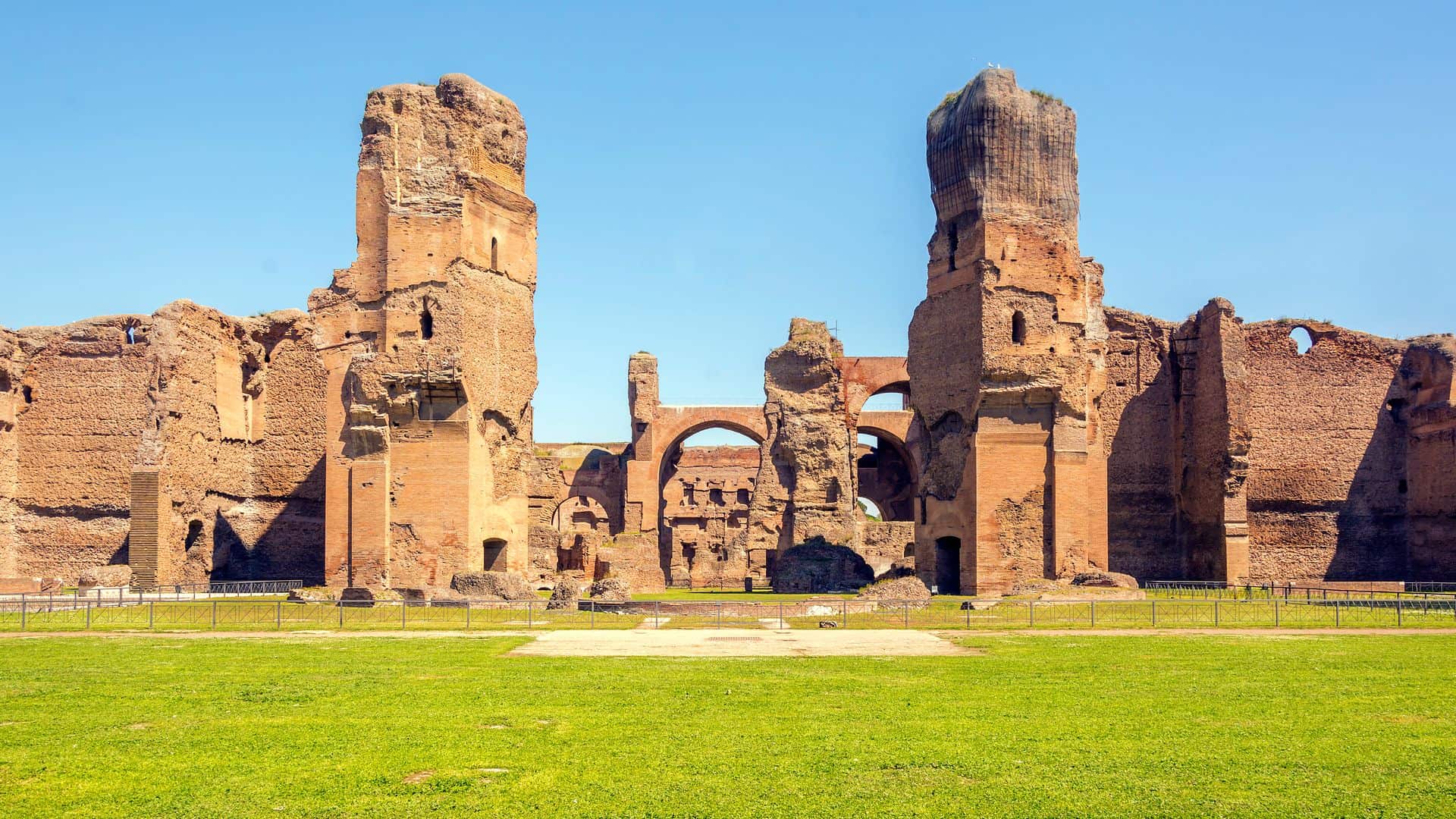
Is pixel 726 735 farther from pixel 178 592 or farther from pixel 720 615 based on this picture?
pixel 178 592

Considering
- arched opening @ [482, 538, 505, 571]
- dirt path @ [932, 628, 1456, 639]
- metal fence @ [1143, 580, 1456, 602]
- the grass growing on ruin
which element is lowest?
metal fence @ [1143, 580, 1456, 602]

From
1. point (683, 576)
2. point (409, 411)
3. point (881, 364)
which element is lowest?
point (683, 576)

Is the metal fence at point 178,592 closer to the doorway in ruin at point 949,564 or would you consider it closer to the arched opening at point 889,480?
the doorway in ruin at point 949,564

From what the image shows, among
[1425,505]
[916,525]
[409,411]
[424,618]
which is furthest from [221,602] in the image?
[1425,505]

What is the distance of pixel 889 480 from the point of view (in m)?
44.9

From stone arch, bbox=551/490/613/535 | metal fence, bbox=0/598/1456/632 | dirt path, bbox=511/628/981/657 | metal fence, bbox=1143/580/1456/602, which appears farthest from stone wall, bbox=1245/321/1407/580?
stone arch, bbox=551/490/613/535

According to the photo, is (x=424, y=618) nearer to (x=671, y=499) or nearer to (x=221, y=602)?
(x=221, y=602)

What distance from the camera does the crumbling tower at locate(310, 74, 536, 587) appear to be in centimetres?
2506

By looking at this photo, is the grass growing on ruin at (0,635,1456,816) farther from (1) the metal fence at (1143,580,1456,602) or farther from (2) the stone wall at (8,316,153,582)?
(2) the stone wall at (8,316,153,582)

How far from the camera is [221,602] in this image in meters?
21.2

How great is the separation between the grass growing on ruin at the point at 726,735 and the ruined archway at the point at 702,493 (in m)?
27.7

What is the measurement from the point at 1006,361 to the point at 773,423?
29.3 feet

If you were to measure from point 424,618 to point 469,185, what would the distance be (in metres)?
9.91

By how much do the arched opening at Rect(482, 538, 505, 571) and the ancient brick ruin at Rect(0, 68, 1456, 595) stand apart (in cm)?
6
